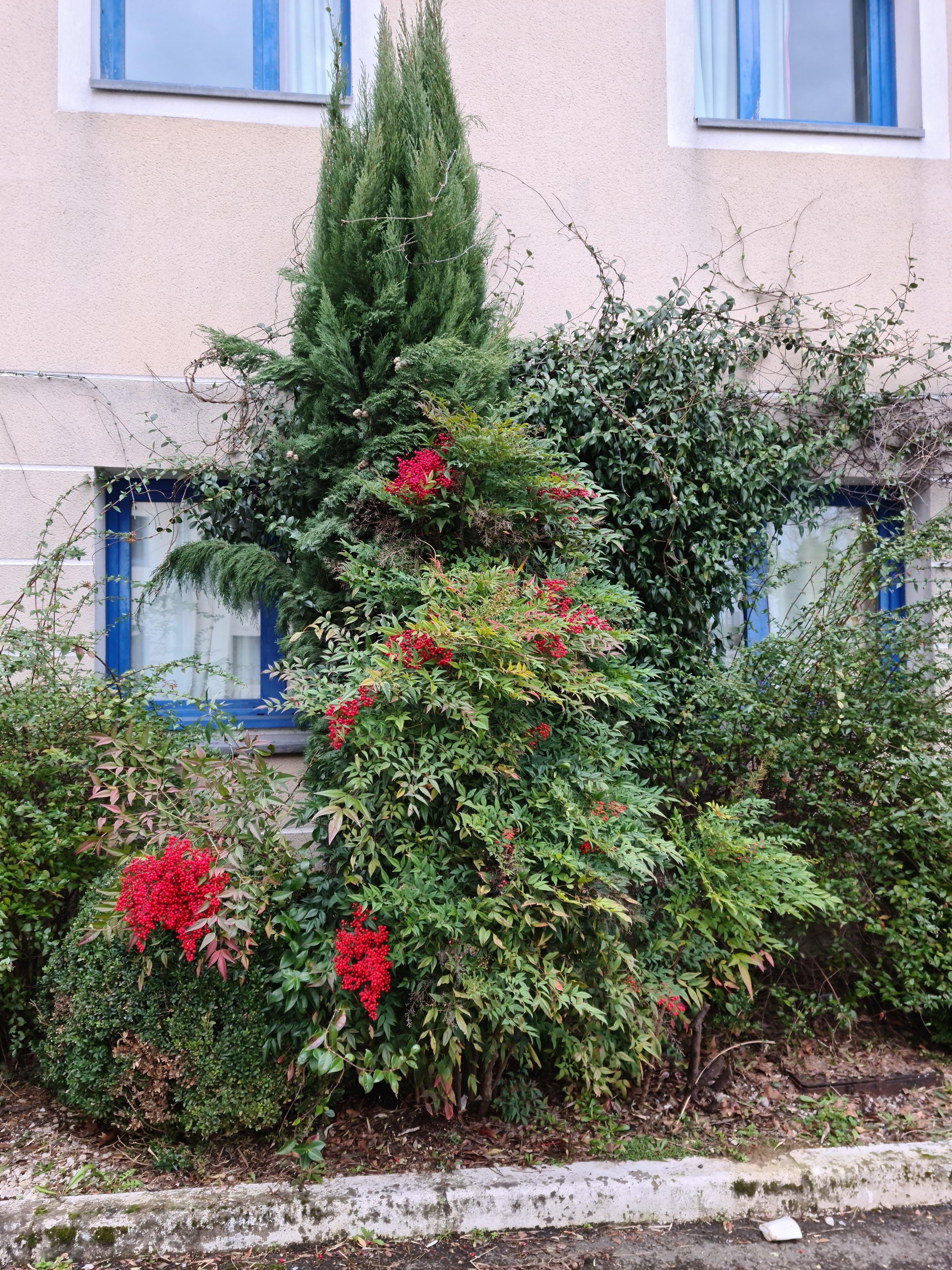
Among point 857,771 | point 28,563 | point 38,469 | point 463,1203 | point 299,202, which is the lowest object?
point 463,1203

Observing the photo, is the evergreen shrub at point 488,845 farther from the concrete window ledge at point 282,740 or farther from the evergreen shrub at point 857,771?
the concrete window ledge at point 282,740

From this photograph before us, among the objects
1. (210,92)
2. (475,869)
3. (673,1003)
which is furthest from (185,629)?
(673,1003)

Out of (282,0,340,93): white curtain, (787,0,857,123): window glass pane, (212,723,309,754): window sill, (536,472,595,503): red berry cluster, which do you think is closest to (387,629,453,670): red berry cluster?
(536,472,595,503): red berry cluster

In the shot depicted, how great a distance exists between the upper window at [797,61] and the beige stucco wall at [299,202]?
11.6 inches

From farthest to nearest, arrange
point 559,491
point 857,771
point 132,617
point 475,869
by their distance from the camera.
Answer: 1. point 132,617
2. point 857,771
3. point 559,491
4. point 475,869

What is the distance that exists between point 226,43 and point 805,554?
4.46m

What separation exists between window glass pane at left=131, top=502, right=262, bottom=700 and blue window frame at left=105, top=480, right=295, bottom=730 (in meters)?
0.02

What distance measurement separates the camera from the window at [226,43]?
14.9 ft

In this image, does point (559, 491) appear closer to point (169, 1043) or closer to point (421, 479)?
point (421, 479)

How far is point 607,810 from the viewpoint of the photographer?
2.93 metres

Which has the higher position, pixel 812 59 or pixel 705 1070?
pixel 812 59

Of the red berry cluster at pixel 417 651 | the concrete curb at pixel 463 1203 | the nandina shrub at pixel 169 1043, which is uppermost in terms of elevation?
the red berry cluster at pixel 417 651

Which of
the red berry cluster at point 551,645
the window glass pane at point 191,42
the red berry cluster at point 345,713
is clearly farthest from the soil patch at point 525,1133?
the window glass pane at point 191,42

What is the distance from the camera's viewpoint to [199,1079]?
8.93 ft
